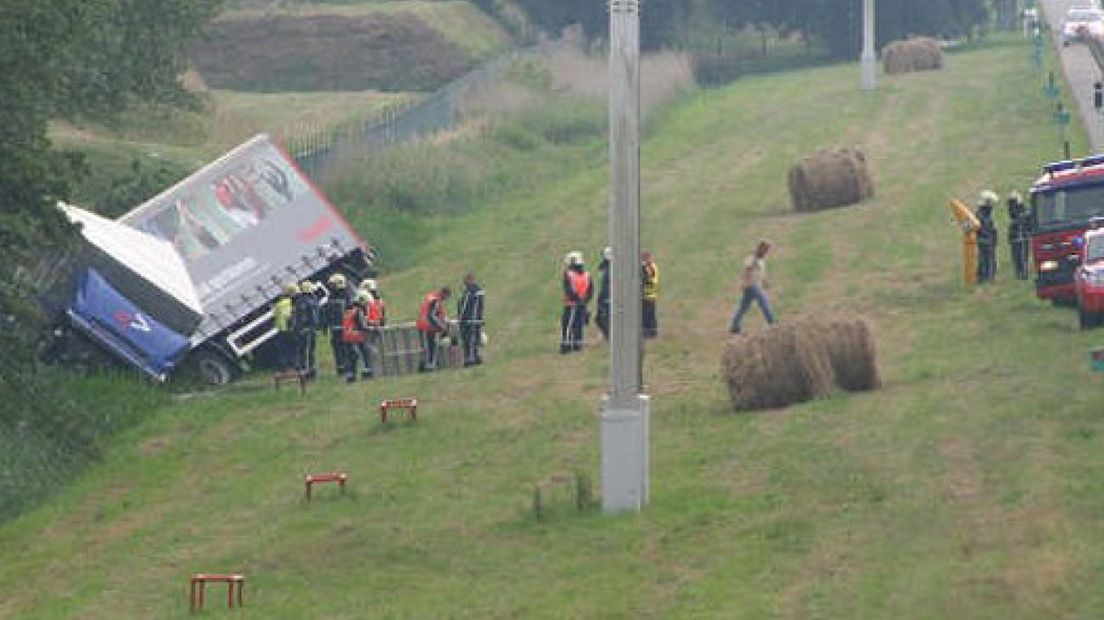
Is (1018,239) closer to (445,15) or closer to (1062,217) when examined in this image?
(1062,217)

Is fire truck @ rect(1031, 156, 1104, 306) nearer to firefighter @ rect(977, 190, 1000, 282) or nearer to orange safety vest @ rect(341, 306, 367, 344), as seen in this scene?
firefighter @ rect(977, 190, 1000, 282)

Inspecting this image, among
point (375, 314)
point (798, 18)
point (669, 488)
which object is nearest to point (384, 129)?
point (375, 314)

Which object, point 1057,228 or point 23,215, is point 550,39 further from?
point 23,215

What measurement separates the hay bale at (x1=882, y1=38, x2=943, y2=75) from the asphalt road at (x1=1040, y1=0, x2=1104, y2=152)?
13.6ft

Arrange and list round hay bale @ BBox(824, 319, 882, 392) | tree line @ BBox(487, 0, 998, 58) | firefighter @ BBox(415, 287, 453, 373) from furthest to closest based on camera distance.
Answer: tree line @ BBox(487, 0, 998, 58)
firefighter @ BBox(415, 287, 453, 373)
round hay bale @ BBox(824, 319, 882, 392)

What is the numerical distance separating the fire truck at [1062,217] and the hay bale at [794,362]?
6.63 m

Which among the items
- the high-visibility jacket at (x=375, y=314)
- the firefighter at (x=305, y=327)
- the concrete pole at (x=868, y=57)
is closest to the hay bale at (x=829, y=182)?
the high-visibility jacket at (x=375, y=314)

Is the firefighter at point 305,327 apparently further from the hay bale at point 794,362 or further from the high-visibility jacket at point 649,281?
the hay bale at point 794,362

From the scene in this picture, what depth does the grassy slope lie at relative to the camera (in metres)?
22.0

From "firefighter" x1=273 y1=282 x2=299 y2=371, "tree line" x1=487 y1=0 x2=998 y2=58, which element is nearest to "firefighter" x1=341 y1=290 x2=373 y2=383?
"firefighter" x1=273 y1=282 x2=299 y2=371

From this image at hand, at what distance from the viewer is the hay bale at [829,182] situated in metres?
53.1

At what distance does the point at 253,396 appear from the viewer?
3697 cm

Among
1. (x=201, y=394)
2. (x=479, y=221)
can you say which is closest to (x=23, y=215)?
(x=201, y=394)

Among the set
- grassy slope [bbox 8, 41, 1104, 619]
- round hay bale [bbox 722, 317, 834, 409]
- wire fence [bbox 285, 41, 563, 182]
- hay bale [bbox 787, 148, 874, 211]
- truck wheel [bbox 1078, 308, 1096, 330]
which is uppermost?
wire fence [bbox 285, 41, 563, 182]
